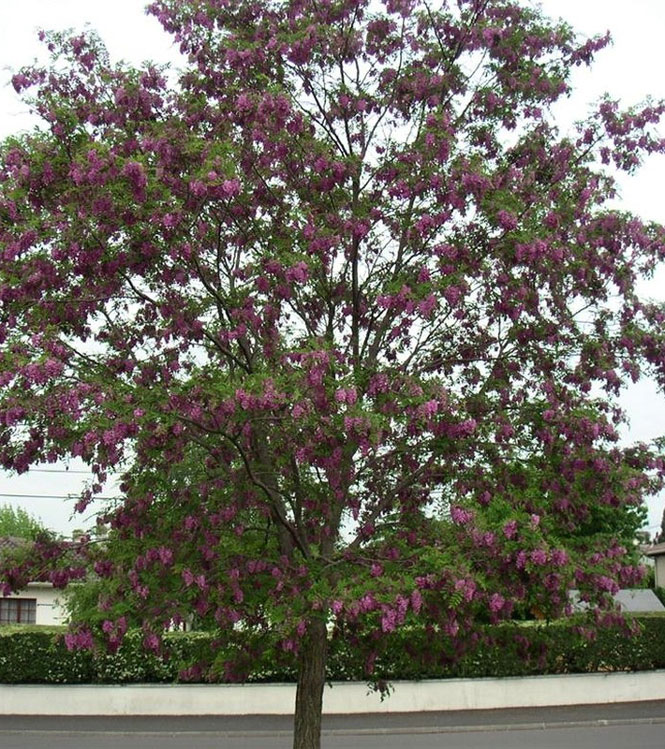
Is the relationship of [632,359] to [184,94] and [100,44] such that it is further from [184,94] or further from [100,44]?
[100,44]

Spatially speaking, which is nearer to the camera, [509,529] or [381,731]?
[509,529]

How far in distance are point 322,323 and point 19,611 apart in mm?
27658

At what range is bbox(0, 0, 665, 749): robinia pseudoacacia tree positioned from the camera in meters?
8.11

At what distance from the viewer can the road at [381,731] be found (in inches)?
708

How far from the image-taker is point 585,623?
30.7 ft

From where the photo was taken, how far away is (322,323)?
10.7 meters

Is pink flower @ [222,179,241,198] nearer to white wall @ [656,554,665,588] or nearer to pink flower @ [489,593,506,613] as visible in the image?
pink flower @ [489,593,506,613]

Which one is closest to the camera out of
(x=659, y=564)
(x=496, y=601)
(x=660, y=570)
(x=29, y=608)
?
(x=496, y=601)

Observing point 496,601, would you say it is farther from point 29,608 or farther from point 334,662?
point 29,608

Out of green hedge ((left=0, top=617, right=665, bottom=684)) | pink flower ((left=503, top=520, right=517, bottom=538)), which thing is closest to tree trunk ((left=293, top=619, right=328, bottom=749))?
pink flower ((left=503, top=520, right=517, bottom=538))

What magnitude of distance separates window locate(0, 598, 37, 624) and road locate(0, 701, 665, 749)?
14.0 metres

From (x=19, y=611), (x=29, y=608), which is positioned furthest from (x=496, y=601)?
(x=19, y=611)

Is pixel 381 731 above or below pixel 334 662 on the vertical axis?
below

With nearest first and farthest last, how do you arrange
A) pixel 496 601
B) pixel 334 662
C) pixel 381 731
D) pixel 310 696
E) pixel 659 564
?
pixel 496 601
pixel 310 696
pixel 381 731
pixel 334 662
pixel 659 564
